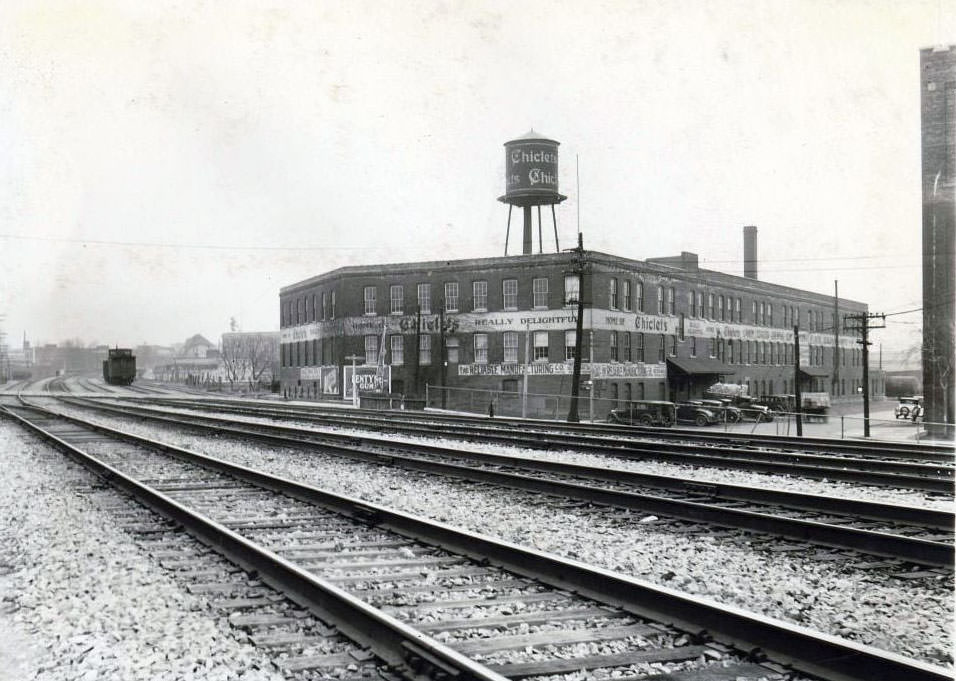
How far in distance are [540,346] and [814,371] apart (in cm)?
3101

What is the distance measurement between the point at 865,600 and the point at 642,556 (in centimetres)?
193

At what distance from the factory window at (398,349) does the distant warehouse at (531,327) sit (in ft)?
0.30

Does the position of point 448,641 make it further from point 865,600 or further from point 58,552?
point 58,552

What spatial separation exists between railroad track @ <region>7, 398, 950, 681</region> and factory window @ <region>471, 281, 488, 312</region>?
39467mm

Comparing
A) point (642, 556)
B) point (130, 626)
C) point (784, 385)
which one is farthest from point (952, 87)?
point (784, 385)

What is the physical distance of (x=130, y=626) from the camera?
5531 millimetres

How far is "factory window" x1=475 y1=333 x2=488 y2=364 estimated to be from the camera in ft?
158

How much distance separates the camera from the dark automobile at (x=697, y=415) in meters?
38.2

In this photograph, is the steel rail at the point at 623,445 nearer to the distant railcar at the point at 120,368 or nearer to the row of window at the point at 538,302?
Answer: the row of window at the point at 538,302

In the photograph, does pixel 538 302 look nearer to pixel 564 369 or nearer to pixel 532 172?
pixel 564 369

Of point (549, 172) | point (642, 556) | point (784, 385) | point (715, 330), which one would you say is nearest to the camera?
point (642, 556)

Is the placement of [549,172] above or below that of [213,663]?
above

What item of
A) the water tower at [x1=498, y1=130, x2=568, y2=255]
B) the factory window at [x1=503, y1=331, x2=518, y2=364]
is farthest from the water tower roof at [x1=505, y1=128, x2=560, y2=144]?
the factory window at [x1=503, y1=331, x2=518, y2=364]

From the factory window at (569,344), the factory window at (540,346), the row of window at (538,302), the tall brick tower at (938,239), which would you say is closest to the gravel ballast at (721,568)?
the tall brick tower at (938,239)
